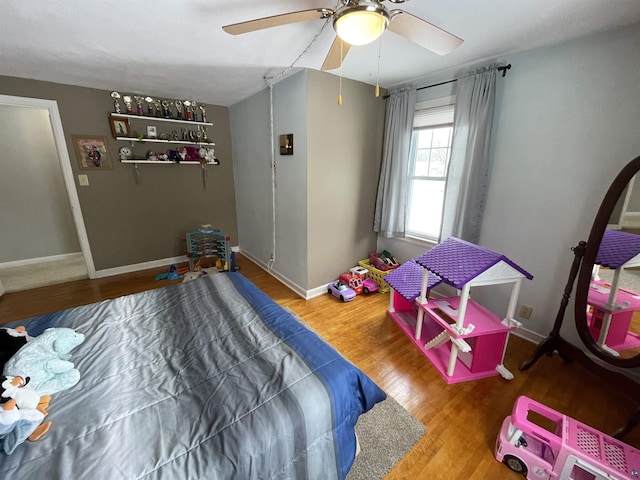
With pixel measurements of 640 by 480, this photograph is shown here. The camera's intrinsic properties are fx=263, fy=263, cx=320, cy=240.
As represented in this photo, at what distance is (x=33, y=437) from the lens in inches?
33.5

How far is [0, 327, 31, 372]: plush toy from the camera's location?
109 cm

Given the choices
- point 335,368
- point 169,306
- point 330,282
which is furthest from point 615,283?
point 169,306

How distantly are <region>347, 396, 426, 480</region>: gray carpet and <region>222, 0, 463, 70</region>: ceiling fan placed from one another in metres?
1.96

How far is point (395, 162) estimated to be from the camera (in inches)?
114

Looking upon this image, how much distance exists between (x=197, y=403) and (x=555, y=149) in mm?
2777

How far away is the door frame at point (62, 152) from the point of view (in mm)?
2631

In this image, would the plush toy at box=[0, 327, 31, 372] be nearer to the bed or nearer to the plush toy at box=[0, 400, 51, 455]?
the bed

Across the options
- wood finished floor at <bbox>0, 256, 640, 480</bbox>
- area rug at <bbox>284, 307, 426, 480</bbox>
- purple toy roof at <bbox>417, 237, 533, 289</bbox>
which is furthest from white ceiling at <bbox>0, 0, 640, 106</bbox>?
area rug at <bbox>284, 307, 426, 480</bbox>

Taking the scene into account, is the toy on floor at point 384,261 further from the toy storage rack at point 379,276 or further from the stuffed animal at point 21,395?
the stuffed animal at point 21,395

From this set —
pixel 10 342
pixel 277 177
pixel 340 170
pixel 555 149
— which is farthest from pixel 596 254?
pixel 10 342

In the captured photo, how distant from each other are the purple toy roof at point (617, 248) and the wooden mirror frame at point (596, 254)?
27 mm

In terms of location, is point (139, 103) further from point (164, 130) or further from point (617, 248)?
point (617, 248)

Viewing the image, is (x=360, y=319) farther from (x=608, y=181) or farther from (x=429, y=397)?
(x=608, y=181)

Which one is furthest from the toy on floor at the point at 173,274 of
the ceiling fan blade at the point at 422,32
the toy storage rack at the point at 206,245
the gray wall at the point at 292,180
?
the ceiling fan blade at the point at 422,32
